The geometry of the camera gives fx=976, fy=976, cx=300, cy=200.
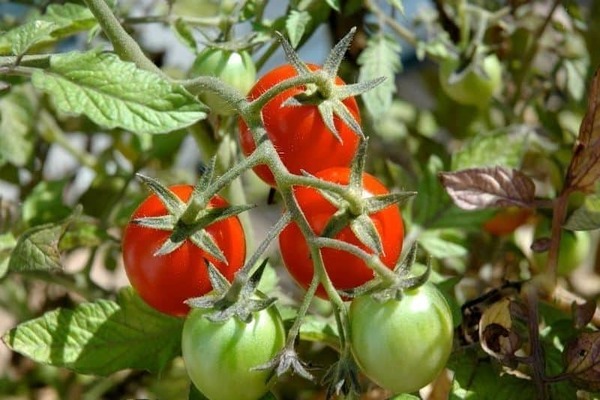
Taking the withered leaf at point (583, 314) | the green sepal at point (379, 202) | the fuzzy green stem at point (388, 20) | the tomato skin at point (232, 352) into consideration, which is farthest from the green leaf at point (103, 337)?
the fuzzy green stem at point (388, 20)

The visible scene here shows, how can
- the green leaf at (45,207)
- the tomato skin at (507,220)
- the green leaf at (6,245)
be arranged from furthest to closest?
the tomato skin at (507,220)
the green leaf at (45,207)
the green leaf at (6,245)

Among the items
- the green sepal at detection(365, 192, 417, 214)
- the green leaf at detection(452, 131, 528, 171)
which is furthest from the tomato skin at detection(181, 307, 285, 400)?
the green leaf at detection(452, 131, 528, 171)

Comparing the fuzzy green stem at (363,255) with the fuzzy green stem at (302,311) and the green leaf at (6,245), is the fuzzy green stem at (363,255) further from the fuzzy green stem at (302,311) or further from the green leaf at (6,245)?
the green leaf at (6,245)

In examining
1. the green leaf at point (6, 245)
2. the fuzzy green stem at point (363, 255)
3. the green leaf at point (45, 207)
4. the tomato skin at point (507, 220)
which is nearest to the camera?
the fuzzy green stem at point (363, 255)

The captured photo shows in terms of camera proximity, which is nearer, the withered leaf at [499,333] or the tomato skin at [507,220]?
the withered leaf at [499,333]

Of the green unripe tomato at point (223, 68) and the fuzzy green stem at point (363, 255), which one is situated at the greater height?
the green unripe tomato at point (223, 68)

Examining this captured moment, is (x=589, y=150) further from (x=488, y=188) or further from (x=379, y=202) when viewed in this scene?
(x=379, y=202)
